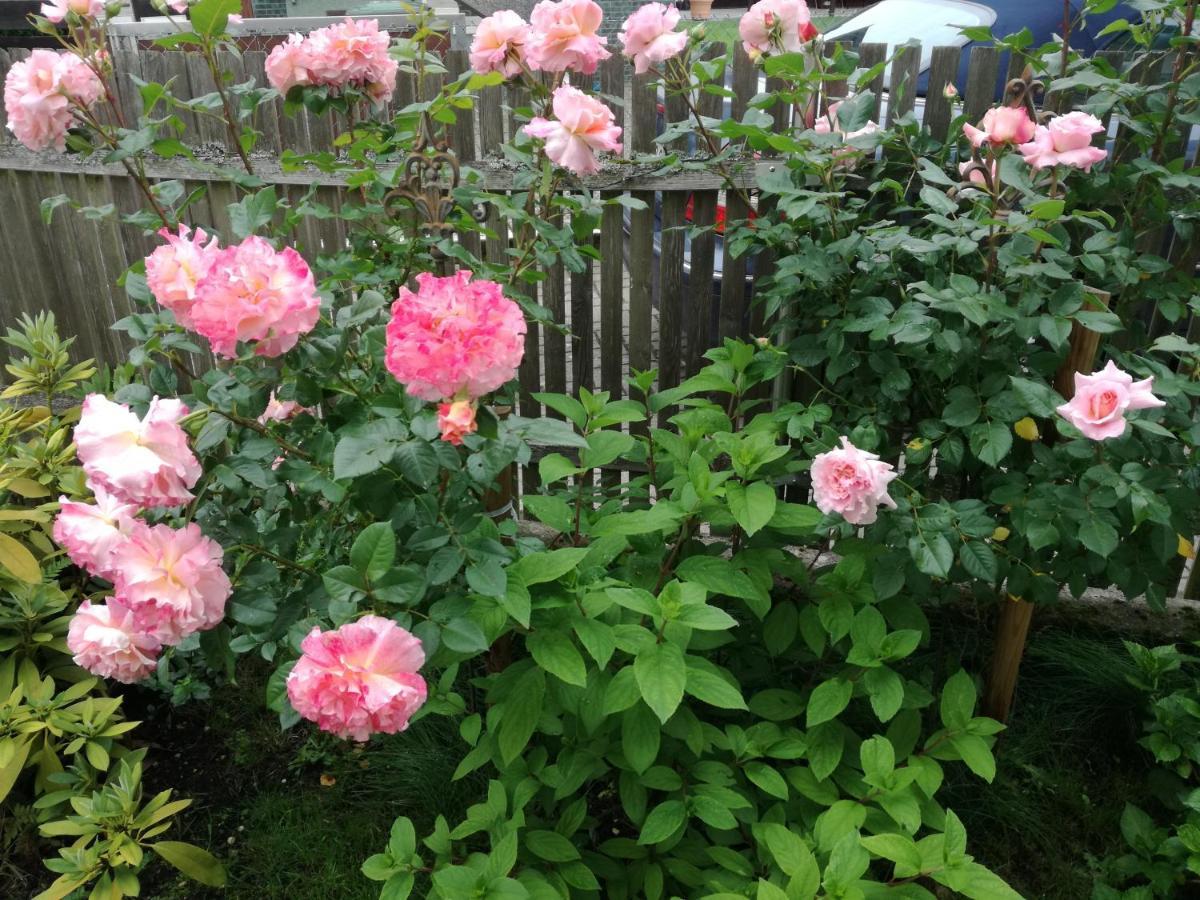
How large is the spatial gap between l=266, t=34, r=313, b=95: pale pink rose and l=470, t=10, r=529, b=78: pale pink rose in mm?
330

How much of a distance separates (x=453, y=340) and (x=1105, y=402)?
105 cm

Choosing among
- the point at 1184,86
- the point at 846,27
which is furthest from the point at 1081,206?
the point at 846,27

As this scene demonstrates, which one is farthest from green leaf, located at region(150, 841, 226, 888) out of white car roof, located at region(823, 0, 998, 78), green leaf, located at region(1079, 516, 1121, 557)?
white car roof, located at region(823, 0, 998, 78)

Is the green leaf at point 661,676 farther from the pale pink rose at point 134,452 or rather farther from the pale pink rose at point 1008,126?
the pale pink rose at point 1008,126

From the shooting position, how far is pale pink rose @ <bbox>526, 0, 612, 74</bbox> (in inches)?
65.9

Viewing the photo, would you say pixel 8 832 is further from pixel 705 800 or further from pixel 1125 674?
pixel 1125 674

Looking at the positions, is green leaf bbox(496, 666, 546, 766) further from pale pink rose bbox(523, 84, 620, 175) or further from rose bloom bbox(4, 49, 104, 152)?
rose bloom bbox(4, 49, 104, 152)

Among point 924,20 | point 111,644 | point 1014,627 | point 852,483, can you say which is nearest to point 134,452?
point 111,644

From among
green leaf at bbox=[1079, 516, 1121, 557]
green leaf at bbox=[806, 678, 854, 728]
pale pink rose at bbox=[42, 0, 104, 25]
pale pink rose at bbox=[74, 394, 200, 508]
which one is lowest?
green leaf at bbox=[806, 678, 854, 728]

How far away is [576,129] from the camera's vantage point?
5.10ft

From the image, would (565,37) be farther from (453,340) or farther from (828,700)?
(828,700)

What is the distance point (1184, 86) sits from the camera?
6.11 ft

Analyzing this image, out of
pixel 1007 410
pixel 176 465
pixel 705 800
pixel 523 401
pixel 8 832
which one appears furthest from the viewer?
pixel 523 401

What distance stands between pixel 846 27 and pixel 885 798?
466 cm
